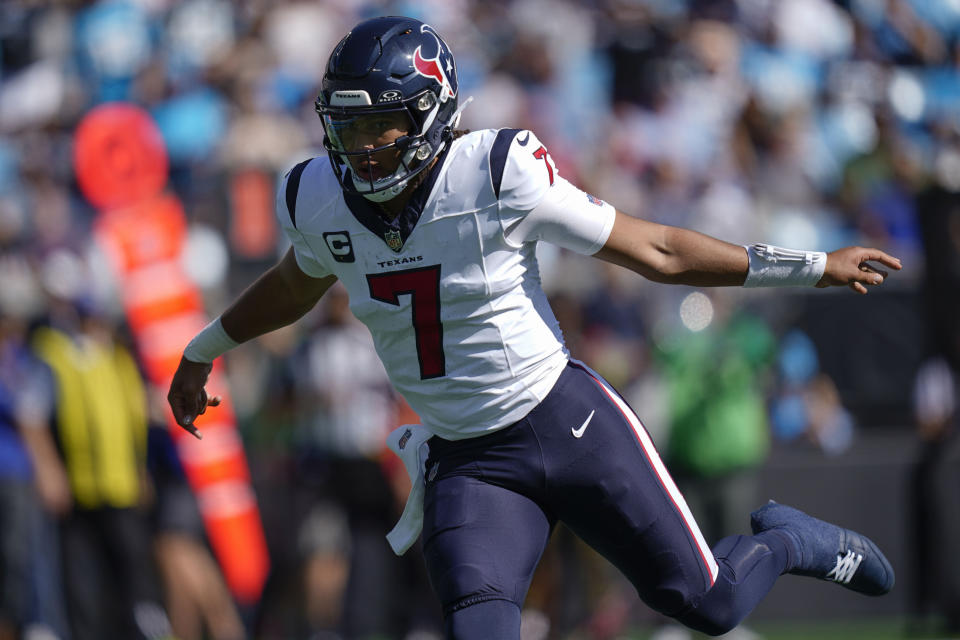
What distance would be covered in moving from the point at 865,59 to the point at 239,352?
572 centimetres

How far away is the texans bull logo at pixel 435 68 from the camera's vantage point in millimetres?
3766

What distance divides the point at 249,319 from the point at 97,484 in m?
3.82

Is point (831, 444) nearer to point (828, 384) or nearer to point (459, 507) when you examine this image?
point (828, 384)

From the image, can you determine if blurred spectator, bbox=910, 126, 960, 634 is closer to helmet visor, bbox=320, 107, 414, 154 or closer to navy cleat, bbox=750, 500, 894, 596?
navy cleat, bbox=750, 500, 894, 596

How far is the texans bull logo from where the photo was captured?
377 cm

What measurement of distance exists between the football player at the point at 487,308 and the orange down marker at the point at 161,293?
172 inches

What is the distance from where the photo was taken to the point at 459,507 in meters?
3.82

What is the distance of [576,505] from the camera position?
12.8 feet

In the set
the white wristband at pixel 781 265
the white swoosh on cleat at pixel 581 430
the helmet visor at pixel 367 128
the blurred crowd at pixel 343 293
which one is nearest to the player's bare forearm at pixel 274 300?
the helmet visor at pixel 367 128

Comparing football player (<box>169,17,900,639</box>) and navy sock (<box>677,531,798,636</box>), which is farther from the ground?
football player (<box>169,17,900,639</box>)

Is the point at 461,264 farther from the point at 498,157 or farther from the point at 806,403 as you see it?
the point at 806,403

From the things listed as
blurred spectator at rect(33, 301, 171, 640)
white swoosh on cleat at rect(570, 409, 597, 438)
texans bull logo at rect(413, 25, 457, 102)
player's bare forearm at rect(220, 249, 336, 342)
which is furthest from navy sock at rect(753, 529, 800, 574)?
blurred spectator at rect(33, 301, 171, 640)

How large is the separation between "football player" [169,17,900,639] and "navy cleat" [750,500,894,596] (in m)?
0.30

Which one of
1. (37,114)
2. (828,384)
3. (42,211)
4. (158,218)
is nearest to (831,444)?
(828,384)
